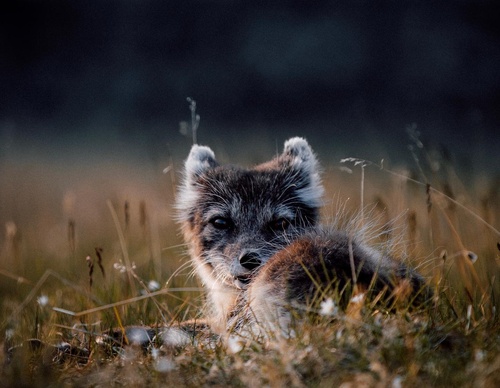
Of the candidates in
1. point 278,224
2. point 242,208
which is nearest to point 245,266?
point 278,224

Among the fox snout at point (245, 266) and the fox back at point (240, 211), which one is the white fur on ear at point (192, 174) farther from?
the fox snout at point (245, 266)

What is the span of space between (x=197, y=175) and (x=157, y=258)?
3.97 feet

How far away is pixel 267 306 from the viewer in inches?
155

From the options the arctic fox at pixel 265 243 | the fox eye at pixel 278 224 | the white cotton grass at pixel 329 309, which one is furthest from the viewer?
the fox eye at pixel 278 224

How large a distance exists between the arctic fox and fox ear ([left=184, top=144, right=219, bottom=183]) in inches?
0.4

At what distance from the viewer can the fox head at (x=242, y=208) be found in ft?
17.7

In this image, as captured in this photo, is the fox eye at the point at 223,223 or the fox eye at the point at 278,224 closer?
the fox eye at the point at 278,224

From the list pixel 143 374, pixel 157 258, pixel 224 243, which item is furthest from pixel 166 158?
pixel 143 374

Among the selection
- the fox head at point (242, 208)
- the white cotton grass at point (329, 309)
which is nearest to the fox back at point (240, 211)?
the fox head at point (242, 208)

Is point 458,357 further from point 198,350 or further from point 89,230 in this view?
point 89,230

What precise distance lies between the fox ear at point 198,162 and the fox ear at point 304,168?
28.9 inches

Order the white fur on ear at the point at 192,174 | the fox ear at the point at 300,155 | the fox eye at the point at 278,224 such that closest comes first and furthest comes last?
1. the fox eye at the point at 278,224
2. the fox ear at the point at 300,155
3. the white fur on ear at the point at 192,174

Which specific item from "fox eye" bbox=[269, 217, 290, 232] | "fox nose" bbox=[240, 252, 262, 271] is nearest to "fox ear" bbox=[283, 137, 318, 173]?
"fox eye" bbox=[269, 217, 290, 232]

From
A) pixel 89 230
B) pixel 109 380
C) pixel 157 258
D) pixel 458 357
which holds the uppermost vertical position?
pixel 458 357
